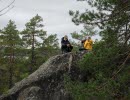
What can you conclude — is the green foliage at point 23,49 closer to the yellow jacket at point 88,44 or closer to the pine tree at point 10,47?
the pine tree at point 10,47

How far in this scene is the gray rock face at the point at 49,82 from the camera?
2448 cm

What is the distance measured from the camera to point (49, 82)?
82.2 feet

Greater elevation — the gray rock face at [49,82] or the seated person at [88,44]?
the seated person at [88,44]

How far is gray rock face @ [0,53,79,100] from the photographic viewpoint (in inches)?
964

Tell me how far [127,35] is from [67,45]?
831 centimetres

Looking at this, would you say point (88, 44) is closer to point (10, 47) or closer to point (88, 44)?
point (88, 44)

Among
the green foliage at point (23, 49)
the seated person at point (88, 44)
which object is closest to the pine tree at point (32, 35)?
the green foliage at point (23, 49)

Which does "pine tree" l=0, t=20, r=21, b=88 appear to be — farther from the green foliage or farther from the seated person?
the seated person

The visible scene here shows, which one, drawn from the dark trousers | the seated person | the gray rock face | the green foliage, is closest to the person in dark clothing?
the dark trousers

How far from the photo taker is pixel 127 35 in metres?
16.2

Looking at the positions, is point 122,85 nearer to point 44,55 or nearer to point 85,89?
point 85,89

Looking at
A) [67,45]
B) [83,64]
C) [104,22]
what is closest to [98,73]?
[83,64]

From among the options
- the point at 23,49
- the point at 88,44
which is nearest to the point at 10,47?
the point at 23,49

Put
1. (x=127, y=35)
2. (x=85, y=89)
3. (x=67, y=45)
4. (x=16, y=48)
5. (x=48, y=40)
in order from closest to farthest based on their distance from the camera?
(x=85, y=89)
(x=127, y=35)
(x=67, y=45)
(x=16, y=48)
(x=48, y=40)
